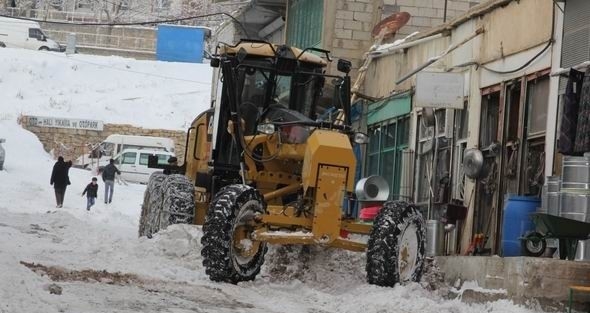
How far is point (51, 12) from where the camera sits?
8606cm

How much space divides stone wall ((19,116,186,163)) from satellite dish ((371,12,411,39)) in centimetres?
2665

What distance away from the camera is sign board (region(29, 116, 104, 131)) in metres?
54.3

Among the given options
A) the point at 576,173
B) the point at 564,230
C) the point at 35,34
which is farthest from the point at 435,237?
the point at 35,34

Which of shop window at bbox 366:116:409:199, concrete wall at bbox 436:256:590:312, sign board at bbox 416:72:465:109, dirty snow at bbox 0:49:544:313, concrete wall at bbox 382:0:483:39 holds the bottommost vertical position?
dirty snow at bbox 0:49:544:313

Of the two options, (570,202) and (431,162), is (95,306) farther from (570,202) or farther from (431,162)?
(431,162)

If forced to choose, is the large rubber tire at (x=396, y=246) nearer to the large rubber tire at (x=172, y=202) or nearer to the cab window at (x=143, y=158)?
the large rubber tire at (x=172, y=202)

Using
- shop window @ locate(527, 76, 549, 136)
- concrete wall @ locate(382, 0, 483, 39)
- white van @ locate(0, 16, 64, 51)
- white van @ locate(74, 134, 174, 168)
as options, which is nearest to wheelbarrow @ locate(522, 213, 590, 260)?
shop window @ locate(527, 76, 549, 136)

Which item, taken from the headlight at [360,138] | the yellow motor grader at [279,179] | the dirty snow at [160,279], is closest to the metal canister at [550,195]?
the yellow motor grader at [279,179]

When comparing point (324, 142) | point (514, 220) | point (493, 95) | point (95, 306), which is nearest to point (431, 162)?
point (493, 95)

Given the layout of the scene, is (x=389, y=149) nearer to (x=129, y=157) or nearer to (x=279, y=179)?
(x=279, y=179)

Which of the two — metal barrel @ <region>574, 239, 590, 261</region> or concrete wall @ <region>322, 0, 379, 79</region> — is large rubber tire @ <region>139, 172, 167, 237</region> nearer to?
metal barrel @ <region>574, 239, 590, 261</region>

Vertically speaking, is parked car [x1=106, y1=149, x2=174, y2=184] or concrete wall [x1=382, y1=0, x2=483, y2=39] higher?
concrete wall [x1=382, y1=0, x2=483, y2=39]

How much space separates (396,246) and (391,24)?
13734 millimetres

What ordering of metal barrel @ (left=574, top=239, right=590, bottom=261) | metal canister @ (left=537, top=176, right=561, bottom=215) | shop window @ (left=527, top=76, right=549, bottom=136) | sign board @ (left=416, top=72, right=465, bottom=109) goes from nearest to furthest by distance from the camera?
metal barrel @ (left=574, top=239, right=590, bottom=261) < metal canister @ (left=537, top=176, right=561, bottom=215) < shop window @ (left=527, top=76, right=549, bottom=136) < sign board @ (left=416, top=72, right=465, bottom=109)
